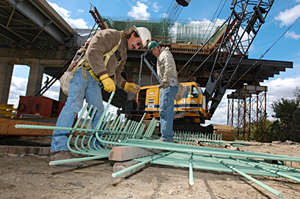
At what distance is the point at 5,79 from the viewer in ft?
53.0

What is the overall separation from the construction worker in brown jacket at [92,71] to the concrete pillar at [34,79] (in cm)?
1531

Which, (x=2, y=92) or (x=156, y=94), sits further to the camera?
(x=2, y=92)

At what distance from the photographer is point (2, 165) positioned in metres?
1.79

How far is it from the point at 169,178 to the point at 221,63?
15.3 m

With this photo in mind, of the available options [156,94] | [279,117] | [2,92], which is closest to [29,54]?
[2,92]

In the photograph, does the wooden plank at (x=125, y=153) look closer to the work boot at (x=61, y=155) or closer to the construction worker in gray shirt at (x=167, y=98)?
the work boot at (x=61, y=155)

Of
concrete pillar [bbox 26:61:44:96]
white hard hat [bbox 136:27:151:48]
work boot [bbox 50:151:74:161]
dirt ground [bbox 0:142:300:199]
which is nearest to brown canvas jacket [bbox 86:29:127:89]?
white hard hat [bbox 136:27:151:48]

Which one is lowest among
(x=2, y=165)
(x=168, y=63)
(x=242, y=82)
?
(x=2, y=165)

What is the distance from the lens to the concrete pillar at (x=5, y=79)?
50.9ft

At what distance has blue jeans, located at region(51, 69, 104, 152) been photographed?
2205mm

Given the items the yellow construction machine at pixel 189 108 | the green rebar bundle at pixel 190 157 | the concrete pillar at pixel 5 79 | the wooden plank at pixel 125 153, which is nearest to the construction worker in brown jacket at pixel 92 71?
the green rebar bundle at pixel 190 157

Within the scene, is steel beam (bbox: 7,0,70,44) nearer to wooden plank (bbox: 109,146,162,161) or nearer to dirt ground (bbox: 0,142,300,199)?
dirt ground (bbox: 0,142,300,199)

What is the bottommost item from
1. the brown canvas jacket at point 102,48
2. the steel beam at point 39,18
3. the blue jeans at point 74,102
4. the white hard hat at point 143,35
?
the blue jeans at point 74,102

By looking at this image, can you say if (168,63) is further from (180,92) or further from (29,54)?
(29,54)
